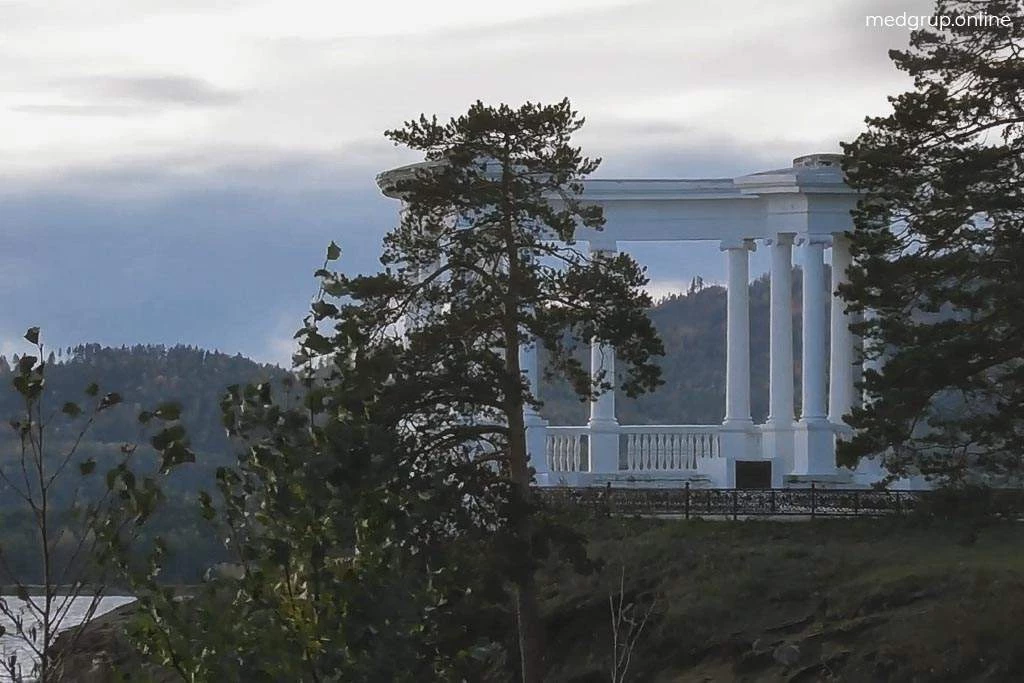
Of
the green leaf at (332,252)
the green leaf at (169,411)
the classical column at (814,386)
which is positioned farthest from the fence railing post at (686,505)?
the green leaf at (169,411)

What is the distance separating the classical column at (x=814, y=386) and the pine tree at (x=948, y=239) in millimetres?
24356

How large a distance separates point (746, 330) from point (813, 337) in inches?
84.6

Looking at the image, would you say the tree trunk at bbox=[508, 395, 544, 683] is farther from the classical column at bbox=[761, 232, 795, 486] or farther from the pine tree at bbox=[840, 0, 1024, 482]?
the classical column at bbox=[761, 232, 795, 486]

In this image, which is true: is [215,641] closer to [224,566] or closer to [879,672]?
[224,566]

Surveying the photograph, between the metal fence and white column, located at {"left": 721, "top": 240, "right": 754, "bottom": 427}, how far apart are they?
895 cm

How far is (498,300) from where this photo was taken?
36812 millimetres

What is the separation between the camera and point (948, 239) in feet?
111

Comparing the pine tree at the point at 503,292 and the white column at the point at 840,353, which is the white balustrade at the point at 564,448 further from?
the pine tree at the point at 503,292

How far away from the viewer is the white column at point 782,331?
59.8m

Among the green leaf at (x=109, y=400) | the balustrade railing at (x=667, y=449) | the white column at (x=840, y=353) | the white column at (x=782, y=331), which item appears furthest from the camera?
the balustrade railing at (x=667, y=449)

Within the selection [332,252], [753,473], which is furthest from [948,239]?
[753,473]

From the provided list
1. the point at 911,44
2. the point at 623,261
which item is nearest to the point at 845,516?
the point at 623,261

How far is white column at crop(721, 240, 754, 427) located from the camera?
198ft

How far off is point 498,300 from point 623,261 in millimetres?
2877
